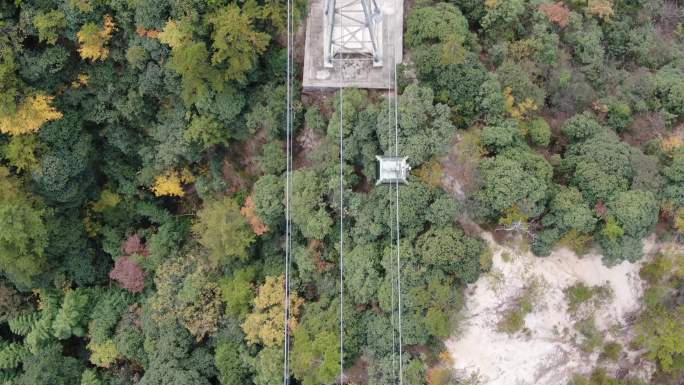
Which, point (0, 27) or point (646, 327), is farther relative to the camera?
point (0, 27)

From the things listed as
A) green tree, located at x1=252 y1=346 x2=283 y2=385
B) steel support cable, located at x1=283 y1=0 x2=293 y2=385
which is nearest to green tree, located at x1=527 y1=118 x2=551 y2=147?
steel support cable, located at x1=283 y1=0 x2=293 y2=385

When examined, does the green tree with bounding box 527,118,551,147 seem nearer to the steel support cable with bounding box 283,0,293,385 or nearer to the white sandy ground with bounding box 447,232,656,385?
the white sandy ground with bounding box 447,232,656,385

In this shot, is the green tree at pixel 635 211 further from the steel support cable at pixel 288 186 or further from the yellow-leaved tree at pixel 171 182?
the yellow-leaved tree at pixel 171 182

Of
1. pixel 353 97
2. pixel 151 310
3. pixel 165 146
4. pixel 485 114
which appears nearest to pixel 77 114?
pixel 165 146

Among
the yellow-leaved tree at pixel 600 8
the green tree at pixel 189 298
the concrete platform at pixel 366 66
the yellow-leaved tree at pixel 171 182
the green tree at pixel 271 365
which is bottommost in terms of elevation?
the green tree at pixel 271 365

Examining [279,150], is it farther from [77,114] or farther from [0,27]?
[0,27]

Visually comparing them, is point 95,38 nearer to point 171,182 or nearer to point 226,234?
point 171,182

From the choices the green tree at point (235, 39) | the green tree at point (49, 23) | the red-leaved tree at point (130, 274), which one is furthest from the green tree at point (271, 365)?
the green tree at point (49, 23)
